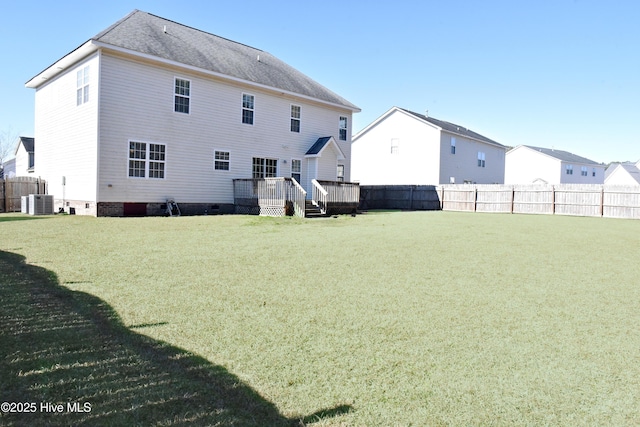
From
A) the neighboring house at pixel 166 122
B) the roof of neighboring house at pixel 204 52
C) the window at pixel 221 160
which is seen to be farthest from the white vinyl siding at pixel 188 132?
the roof of neighboring house at pixel 204 52

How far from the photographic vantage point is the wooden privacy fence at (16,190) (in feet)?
63.5

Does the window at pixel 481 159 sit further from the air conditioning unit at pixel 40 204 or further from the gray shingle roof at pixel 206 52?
the air conditioning unit at pixel 40 204

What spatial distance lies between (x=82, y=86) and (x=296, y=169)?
10.8m

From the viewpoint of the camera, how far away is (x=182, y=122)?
18406mm

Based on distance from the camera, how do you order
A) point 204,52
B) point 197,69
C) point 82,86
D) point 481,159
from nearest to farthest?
1. point 82,86
2. point 197,69
3. point 204,52
4. point 481,159

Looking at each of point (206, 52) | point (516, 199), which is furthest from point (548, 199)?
point (206, 52)

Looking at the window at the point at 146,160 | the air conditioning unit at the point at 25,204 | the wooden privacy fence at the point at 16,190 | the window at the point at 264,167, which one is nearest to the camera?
the window at the point at 146,160

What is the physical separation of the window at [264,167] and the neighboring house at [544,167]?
38.7 m

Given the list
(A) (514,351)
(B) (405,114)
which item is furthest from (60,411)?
(B) (405,114)

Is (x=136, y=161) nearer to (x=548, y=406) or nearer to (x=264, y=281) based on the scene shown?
(x=264, y=281)

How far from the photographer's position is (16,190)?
19812mm

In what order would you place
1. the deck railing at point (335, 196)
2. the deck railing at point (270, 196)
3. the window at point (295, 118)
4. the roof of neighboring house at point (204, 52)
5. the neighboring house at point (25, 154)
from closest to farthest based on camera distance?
the roof of neighboring house at point (204, 52) → the deck railing at point (270, 196) → the deck railing at point (335, 196) → the window at point (295, 118) → the neighboring house at point (25, 154)

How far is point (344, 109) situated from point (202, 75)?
9.67m

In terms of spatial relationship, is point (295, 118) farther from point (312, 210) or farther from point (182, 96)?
point (312, 210)
